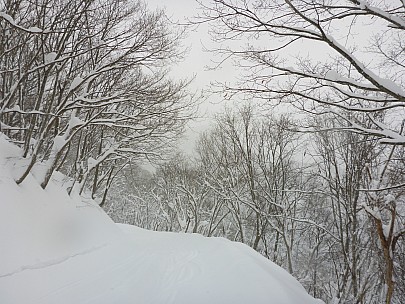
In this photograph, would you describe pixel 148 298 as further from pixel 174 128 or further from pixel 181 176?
pixel 181 176

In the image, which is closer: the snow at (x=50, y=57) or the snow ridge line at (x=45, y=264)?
the snow ridge line at (x=45, y=264)

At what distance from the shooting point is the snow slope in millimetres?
4484

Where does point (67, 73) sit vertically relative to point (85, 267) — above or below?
above

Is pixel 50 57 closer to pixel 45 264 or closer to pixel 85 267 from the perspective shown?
pixel 45 264

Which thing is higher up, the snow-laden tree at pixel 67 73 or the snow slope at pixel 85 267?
the snow-laden tree at pixel 67 73

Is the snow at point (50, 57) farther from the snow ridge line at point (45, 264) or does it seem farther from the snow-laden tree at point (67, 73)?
the snow ridge line at point (45, 264)

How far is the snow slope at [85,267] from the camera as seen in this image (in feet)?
14.7

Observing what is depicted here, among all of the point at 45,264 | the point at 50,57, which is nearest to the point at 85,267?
the point at 45,264

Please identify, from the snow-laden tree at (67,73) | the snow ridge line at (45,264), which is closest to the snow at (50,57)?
the snow-laden tree at (67,73)

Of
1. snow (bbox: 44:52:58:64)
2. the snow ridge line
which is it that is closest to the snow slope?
the snow ridge line

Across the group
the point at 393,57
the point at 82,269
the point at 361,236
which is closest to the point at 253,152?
the point at 361,236

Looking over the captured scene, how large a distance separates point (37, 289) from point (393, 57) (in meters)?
7.81

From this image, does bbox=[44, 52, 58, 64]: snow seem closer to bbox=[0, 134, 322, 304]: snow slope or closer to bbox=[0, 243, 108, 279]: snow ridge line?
bbox=[0, 134, 322, 304]: snow slope

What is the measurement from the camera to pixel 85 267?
612cm
